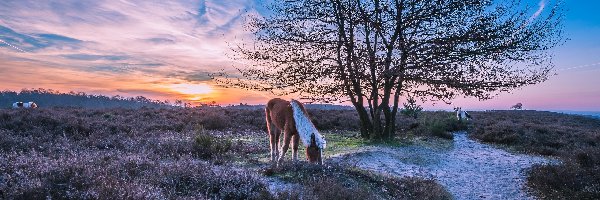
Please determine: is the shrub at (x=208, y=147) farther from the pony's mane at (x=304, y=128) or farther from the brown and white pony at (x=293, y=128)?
the pony's mane at (x=304, y=128)

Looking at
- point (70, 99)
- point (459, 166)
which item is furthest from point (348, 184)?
point (70, 99)

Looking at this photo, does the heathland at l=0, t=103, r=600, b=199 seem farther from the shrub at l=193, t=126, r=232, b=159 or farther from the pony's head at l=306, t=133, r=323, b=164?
the pony's head at l=306, t=133, r=323, b=164

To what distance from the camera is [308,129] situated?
29.9 ft

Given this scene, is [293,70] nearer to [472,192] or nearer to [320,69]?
[320,69]

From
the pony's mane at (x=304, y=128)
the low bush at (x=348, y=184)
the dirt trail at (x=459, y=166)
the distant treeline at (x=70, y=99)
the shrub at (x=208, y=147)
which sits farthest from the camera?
the distant treeline at (x=70, y=99)

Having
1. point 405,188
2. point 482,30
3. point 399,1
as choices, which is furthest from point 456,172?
point 399,1

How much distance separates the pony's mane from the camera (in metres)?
8.95

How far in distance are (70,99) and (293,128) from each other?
104297 mm

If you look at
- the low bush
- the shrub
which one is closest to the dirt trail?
the low bush

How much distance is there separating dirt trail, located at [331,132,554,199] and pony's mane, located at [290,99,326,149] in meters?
2.56

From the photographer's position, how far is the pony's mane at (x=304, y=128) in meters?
8.95

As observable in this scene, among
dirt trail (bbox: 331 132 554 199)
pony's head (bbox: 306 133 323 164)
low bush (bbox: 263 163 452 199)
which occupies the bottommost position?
dirt trail (bbox: 331 132 554 199)

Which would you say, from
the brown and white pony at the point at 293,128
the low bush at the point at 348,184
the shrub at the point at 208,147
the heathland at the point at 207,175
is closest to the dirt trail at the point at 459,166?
the heathland at the point at 207,175

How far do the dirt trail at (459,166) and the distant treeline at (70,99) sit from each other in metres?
84.2
